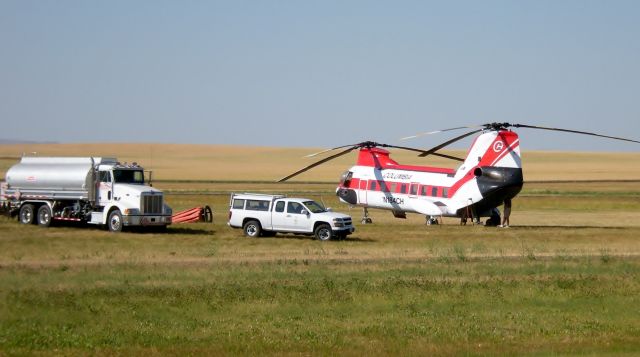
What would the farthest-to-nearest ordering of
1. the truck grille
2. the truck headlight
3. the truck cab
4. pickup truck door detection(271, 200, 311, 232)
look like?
the truck grille < the truck cab < the truck headlight < pickup truck door detection(271, 200, 311, 232)

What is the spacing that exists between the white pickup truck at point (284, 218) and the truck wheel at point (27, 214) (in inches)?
382

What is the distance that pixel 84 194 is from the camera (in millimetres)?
41344

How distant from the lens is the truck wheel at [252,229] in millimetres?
38781

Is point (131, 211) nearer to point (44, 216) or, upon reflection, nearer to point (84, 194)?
point (84, 194)

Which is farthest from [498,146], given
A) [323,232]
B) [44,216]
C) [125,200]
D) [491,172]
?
[44,216]

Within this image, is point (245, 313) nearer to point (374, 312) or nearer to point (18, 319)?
point (374, 312)

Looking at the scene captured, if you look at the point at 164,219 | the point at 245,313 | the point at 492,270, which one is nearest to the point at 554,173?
the point at 164,219

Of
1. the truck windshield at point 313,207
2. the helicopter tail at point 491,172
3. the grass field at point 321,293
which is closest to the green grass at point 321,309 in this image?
the grass field at point 321,293

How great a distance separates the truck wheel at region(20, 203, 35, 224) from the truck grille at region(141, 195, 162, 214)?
6.14 metres

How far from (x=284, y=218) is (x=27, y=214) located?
12.6 m

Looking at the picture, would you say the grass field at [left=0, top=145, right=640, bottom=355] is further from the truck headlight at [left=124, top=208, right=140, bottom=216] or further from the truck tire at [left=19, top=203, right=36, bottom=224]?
the truck tire at [left=19, top=203, right=36, bottom=224]

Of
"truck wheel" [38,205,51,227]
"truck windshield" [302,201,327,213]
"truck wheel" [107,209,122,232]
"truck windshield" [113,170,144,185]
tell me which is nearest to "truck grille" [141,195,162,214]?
"truck wheel" [107,209,122,232]

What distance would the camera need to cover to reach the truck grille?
4017 cm

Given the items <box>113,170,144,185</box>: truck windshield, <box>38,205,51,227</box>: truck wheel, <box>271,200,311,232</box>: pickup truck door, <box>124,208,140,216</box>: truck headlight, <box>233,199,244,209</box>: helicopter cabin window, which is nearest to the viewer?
<box>271,200,311,232</box>: pickup truck door
